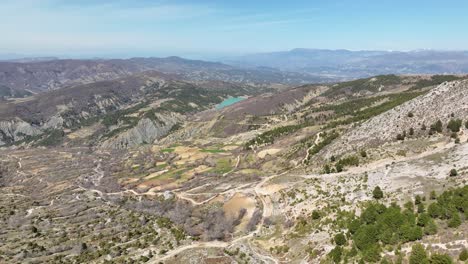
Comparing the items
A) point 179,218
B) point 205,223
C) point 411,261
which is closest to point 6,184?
point 179,218

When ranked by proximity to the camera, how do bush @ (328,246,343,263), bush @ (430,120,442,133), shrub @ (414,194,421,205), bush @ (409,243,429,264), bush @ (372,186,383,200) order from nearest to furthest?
bush @ (409,243,429,264) < bush @ (328,246,343,263) < shrub @ (414,194,421,205) < bush @ (372,186,383,200) < bush @ (430,120,442,133)

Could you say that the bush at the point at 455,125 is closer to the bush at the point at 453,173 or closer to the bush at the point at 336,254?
the bush at the point at 453,173

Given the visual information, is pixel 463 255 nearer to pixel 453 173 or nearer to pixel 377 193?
pixel 377 193

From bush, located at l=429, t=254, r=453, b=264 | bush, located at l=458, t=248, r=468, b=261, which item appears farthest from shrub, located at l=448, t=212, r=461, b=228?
bush, located at l=429, t=254, r=453, b=264

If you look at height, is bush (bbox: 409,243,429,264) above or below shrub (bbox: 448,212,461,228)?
below

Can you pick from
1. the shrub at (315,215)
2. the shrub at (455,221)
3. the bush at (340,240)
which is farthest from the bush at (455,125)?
the bush at (340,240)

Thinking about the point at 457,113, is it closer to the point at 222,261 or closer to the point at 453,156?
the point at 453,156

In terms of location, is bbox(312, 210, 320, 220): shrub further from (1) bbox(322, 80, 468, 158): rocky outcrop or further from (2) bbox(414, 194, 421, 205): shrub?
(1) bbox(322, 80, 468, 158): rocky outcrop

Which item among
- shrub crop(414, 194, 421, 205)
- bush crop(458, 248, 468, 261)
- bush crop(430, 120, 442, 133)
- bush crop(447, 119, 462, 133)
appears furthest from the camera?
bush crop(430, 120, 442, 133)

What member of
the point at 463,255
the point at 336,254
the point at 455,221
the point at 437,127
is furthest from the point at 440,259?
the point at 437,127
